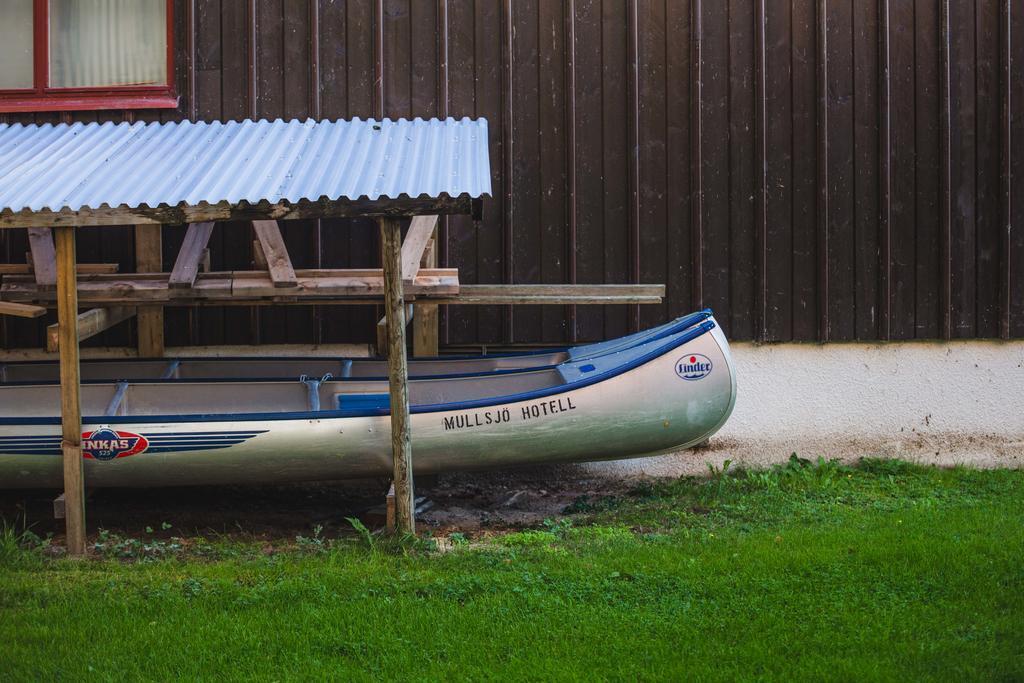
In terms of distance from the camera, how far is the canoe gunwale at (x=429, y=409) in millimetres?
7289

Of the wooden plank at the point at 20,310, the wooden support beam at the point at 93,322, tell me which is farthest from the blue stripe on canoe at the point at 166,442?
the wooden plank at the point at 20,310

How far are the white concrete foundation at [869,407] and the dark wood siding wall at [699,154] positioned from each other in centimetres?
23

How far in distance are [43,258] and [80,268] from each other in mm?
642

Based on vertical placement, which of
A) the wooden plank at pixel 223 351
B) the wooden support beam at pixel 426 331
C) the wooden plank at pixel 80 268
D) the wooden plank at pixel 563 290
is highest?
the wooden plank at pixel 80 268

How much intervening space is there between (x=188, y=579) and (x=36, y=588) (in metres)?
0.84

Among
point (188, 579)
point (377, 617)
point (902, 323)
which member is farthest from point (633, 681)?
point (902, 323)

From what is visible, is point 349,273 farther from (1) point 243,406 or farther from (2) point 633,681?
(2) point 633,681

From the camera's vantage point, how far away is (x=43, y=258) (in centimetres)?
835

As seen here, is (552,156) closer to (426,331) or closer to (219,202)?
(426,331)

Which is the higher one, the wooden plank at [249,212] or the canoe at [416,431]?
the wooden plank at [249,212]

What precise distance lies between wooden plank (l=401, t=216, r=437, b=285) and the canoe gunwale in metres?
1.09

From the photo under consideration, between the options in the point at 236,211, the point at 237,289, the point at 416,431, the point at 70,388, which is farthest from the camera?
the point at 237,289

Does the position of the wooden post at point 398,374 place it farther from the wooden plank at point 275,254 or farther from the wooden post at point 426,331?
the wooden post at point 426,331

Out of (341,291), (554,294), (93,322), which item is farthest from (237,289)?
(554,294)
